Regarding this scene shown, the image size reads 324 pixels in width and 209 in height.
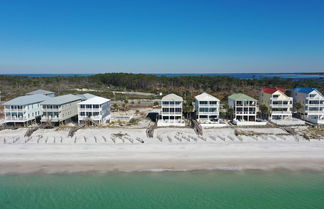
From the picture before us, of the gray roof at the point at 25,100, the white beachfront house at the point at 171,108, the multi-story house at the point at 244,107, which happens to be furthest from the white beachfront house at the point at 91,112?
the multi-story house at the point at 244,107

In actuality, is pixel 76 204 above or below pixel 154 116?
below

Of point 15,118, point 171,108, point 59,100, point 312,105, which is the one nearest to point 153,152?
point 171,108

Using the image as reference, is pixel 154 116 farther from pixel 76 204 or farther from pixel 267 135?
pixel 76 204

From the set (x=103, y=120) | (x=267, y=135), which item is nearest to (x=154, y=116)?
(x=103, y=120)

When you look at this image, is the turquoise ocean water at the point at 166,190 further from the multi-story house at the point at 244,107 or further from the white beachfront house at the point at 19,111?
the multi-story house at the point at 244,107

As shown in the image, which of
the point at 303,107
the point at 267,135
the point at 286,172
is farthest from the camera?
the point at 303,107

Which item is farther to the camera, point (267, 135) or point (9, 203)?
point (267, 135)

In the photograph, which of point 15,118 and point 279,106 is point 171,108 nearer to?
point 279,106
